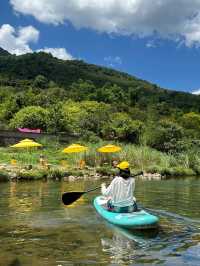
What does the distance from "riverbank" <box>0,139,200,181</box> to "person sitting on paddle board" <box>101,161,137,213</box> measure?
1470 cm

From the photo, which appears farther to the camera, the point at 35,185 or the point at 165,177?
the point at 165,177

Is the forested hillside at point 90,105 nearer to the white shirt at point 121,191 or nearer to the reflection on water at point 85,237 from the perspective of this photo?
the reflection on water at point 85,237

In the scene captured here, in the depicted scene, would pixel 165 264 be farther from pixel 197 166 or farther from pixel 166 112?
pixel 166 112

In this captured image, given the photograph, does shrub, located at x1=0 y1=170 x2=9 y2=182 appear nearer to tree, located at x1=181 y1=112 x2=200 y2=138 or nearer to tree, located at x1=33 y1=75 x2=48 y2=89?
tree, located at x1=181 y1=112 x2=200 y2=138

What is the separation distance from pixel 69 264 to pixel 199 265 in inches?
89.1

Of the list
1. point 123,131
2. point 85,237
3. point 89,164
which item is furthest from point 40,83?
point 85,237

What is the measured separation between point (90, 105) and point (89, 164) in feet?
164

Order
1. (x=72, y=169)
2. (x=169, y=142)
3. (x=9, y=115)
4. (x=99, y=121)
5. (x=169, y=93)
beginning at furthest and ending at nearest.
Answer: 1. (x=169, y=93)
2. (x=9, y=115)
3. (x=99, y=121)
4. (x=169, y=142)
5. (x=72, y=169)

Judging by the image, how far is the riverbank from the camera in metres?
27.4

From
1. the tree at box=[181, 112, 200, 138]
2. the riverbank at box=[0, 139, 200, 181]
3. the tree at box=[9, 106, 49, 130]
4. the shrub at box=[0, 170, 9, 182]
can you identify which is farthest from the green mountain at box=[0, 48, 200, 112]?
the shrub at box=[0, 170, 9, 182]

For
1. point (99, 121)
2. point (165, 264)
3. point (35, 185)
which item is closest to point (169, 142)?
point (99, 121)

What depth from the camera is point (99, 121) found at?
60625 millimetres

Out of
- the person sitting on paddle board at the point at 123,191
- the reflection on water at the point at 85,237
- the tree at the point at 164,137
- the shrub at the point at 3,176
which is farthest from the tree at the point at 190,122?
the person sitting on paddle board at the point at 123,191

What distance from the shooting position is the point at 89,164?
33.2 meters
